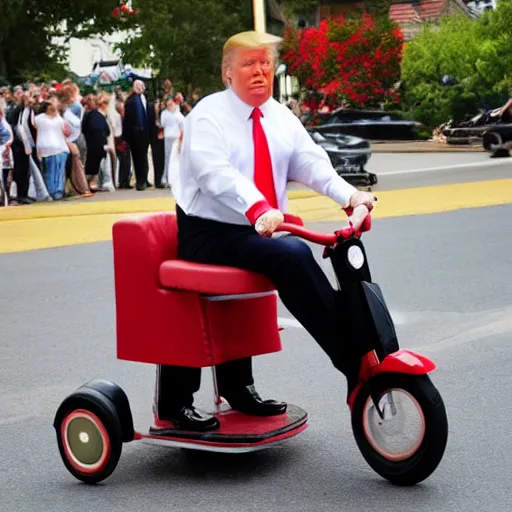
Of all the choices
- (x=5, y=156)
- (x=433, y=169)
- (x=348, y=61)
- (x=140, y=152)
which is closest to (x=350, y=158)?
(x=140, y=152)

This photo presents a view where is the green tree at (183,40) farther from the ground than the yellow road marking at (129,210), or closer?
farther from the ground

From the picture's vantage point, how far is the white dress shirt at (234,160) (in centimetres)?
465

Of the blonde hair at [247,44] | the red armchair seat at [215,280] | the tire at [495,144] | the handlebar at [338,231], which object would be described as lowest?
the tire at [495,144]

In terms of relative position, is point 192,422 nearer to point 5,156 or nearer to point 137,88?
point 5,156

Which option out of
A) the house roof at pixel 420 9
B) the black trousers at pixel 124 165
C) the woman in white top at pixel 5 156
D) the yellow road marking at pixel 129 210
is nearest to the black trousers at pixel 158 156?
the black trousers at pixel 124 165

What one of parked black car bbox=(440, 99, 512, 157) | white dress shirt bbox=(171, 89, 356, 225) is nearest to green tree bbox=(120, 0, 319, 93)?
parked black car bbox=(440, 99, 512, 157)

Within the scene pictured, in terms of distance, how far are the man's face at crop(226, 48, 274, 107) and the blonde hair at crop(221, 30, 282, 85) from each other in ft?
0.05

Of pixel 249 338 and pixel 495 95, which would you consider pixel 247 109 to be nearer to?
pixel 249 338

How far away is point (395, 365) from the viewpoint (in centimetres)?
445

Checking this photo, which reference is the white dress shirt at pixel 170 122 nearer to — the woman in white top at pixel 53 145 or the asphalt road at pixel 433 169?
the woman in white top at pixel 53 145

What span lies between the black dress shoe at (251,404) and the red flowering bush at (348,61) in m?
35.9

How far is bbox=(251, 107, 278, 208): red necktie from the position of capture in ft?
15.7

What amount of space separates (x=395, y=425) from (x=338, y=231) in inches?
27.3

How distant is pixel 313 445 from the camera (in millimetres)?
5277
